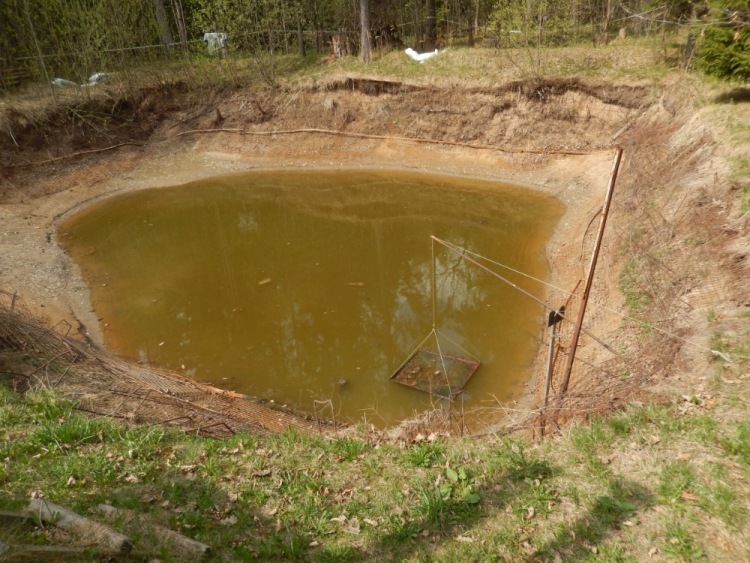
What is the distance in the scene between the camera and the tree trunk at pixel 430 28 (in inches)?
728

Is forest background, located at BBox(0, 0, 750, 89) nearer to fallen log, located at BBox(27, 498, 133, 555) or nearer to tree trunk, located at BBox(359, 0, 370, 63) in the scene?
tree trunk, located at BBox(359, 0, 370, 63)

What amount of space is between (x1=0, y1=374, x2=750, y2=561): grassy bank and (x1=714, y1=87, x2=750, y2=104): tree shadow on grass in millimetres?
8726

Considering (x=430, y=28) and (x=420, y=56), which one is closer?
(x=420, y=56)

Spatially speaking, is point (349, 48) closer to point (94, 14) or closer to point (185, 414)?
point (94, 14)

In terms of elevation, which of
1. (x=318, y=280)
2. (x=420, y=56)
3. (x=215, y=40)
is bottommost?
(x=318, y=280)

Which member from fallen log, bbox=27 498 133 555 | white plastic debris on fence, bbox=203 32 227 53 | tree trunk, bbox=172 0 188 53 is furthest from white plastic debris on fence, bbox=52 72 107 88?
fallen log, bbox=27 498 133 555

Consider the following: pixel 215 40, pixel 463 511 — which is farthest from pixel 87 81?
pixel 463 511

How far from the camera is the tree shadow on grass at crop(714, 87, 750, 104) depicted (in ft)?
36.3

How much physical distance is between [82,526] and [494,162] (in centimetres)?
1430

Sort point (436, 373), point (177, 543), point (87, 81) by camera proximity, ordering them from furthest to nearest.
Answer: point (87, 81), point (436, 373), point (177, 543)

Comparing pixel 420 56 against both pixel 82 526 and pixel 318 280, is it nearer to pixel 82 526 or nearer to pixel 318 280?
pixel 318 280

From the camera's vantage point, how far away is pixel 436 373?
7949 millimetres

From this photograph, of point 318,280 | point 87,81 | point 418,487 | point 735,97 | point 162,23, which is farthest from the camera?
point 162,23

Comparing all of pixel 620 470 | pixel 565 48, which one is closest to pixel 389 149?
pixel 565 48
